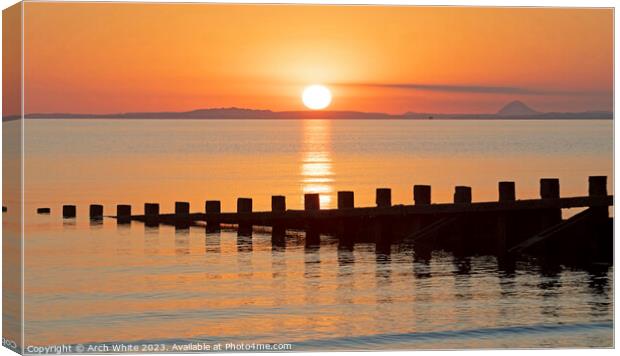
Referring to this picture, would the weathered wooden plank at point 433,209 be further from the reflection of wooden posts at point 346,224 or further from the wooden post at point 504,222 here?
the reflection of wooden posts at point 346,224

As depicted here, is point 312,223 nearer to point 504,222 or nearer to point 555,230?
point 504,222

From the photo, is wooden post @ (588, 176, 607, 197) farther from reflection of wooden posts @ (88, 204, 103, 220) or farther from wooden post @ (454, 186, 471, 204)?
reflection of wooden posts @ (88, 204, 103, 220)

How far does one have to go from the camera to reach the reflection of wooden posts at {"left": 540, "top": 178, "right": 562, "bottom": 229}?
1947 centimetres

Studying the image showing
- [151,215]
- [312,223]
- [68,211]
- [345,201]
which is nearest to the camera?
[345,201]

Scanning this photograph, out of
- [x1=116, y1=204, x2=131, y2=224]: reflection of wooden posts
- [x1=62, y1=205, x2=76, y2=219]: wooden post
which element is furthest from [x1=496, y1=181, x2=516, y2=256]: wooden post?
[x1=62, y1=205, x2=76, y2=219]: wooden post

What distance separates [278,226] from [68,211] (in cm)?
489

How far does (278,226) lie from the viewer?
72.9 ft

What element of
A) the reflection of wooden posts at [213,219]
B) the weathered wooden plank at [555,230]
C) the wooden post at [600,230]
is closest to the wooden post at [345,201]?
the reflection of wooden posts at [213,219]

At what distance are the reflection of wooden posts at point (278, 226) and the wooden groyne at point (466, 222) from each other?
0.02 m

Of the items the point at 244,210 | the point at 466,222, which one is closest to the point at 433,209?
the point at 466,222

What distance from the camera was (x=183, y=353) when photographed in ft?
44.0

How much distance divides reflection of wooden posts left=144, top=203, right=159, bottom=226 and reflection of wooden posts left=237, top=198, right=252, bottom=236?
62.1 inches

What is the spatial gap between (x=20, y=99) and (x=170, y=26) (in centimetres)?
236

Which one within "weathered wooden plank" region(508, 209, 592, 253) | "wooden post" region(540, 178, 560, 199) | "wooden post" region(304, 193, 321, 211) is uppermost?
"wooden post" region(540, 178, 560, 199)
